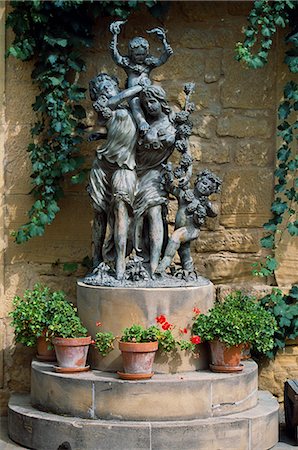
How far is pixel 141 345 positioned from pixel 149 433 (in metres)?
0.52

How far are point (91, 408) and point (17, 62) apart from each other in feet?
8.60

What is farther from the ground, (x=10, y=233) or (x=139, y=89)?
(x=139, y=89)

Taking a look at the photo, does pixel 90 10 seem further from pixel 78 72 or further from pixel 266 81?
pixel 266 81

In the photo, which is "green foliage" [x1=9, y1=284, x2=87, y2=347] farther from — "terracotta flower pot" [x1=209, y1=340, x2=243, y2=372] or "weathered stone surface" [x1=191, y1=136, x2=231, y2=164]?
"weathered stone surface" [x1=191, y1=136, x2=231, y2=164]

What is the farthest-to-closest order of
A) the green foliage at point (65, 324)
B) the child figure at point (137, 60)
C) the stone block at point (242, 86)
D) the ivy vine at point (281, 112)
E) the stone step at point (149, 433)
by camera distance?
the stone block at point (242, 86) < the ivy vine at point (281, 112) < the child figure at point (137, 60) < the green foliage at point (65, 324) < the stone step at point (149, 433)

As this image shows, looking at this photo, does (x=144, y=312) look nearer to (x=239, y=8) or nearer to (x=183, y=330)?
(x=183, y=330)

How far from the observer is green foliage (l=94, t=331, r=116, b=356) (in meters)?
6.12

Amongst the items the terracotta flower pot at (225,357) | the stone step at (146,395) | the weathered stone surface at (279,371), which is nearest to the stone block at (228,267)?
the weathered stone surface at (279,371)

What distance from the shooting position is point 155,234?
646 centimetres

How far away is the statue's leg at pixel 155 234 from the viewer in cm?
645

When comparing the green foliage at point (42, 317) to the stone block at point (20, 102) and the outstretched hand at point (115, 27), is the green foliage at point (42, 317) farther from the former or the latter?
the outstretched hand at point (115, 27)

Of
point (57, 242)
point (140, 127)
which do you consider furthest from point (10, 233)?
point (140, 127)

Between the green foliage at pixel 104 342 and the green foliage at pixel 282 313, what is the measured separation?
137cm

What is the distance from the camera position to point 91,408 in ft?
19.5
